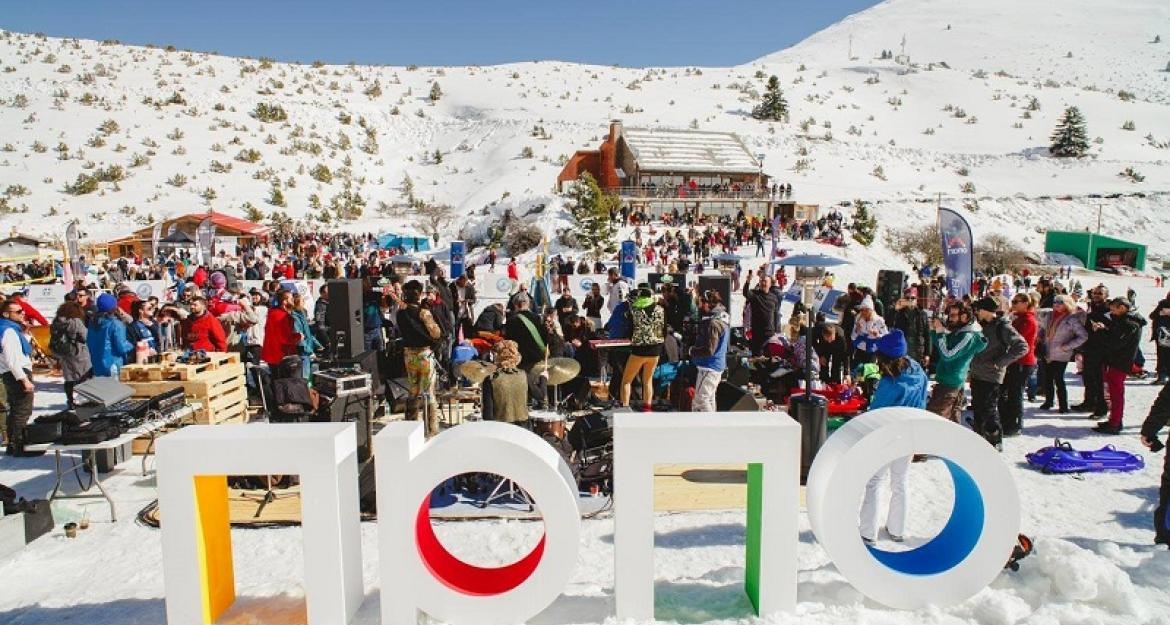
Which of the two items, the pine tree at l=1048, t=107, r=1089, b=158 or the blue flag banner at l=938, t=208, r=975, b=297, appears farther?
the pine tree at l=1048, t=107, r=1089, b=158

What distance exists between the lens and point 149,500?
5652 millimetres

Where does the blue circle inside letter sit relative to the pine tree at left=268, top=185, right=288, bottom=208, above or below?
below

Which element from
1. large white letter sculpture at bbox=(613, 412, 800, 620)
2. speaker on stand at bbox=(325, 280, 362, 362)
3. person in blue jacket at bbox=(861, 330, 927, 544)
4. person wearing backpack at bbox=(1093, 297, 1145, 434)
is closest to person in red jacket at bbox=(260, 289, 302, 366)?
speaker on stand at bbox=(325, 280, 362, 362)

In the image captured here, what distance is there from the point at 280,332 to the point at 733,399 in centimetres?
497

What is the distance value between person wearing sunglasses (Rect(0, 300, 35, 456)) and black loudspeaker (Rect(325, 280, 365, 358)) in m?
3.07

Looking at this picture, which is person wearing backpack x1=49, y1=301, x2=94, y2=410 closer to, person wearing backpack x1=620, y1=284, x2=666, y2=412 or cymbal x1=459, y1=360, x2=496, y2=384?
cymbal x1=459, y1=360, x2=496, y2=384

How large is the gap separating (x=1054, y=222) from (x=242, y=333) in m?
39.6

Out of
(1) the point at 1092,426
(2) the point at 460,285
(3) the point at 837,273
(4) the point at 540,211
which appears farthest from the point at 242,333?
(4) the point at 540,211

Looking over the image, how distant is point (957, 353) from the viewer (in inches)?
227

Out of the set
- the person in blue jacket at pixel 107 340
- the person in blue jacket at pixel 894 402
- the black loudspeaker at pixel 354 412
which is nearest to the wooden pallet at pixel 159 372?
the person in blue jacket at pixel 107 340

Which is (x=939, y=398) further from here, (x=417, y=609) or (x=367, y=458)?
(x=367, y=458)

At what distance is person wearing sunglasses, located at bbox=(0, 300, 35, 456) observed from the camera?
635 centimetres

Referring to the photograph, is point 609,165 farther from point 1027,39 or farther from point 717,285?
point 1027,39

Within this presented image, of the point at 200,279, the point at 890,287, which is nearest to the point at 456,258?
the point at 200,279
